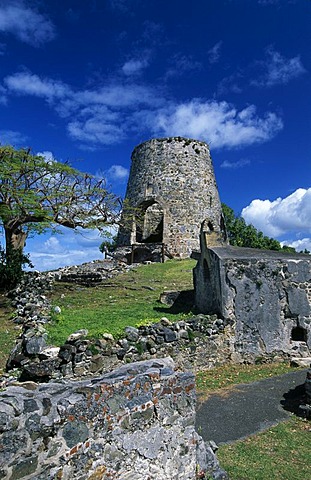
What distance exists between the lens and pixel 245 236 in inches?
1528

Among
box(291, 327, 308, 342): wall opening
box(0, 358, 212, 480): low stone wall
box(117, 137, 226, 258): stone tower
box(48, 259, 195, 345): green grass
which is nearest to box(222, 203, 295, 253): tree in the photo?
box(117, 137, 226, 258): stone tower

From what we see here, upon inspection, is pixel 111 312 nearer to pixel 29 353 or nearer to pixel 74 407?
pixel 29 353

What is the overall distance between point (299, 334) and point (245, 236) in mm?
28736

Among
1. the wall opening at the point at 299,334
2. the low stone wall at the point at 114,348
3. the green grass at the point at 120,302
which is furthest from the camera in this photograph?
the wall opening at the point at 299,334

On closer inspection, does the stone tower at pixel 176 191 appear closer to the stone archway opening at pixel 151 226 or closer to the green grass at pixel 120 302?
the stone archway opening at pixel 151 226

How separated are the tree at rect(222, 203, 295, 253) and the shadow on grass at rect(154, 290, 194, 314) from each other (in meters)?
23.8

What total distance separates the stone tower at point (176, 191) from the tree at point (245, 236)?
10.9m

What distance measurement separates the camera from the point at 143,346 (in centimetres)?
861

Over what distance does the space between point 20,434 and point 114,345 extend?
558 cm

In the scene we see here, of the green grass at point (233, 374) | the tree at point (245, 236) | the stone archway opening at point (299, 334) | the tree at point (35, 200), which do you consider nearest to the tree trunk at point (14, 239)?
the tree at point (35, 200)

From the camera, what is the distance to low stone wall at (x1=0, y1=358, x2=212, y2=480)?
2.71 m

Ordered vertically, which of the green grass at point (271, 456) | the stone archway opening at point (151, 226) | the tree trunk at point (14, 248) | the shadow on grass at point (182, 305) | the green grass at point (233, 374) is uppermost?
the stone archway opening at point (151, 226)

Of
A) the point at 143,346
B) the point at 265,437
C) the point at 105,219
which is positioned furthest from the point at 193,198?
the point at 265,437

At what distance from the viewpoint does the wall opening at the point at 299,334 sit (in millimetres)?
10602
